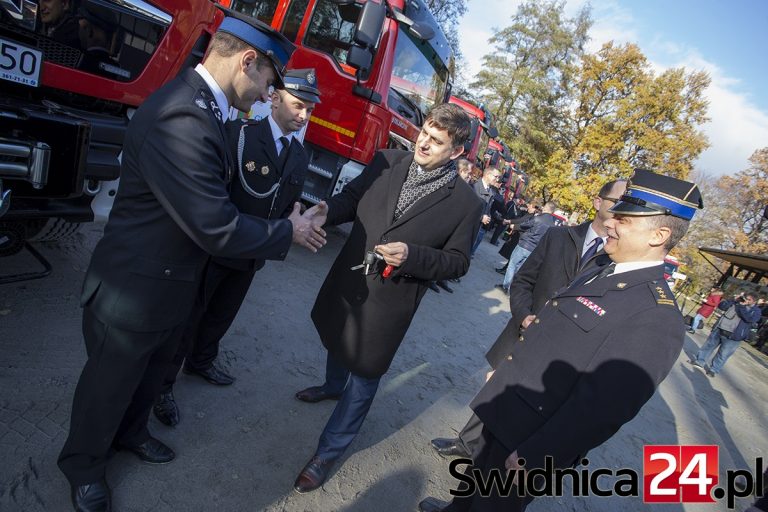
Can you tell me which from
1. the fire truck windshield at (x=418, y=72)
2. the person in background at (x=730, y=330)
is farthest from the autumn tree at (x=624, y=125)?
the fire truck windshield at (x=418, y=72)

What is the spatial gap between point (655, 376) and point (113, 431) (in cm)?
221

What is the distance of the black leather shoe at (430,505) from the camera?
252cm

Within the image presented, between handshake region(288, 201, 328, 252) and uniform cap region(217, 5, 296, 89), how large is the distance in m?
0.63

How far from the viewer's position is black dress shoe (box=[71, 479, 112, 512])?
180cm

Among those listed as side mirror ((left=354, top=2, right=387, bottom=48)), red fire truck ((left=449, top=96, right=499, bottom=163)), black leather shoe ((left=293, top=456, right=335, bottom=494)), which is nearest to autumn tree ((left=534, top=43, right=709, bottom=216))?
red fire truck ((left=449, top=96, right=499, bottom=163))

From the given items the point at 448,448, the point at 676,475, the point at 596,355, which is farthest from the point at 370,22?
the point at 676,475

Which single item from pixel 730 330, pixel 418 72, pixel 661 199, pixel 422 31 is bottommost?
pixel 730 330

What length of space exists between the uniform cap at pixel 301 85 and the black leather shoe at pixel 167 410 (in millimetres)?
1975

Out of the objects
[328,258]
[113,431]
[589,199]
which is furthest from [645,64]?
[113,431]

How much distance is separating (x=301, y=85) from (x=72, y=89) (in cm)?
145

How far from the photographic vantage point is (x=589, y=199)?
65.3 feet

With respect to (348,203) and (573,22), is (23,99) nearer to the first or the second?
(348,203)

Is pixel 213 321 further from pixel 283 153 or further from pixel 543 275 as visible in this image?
pixel 543 275

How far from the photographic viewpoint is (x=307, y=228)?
193cm
